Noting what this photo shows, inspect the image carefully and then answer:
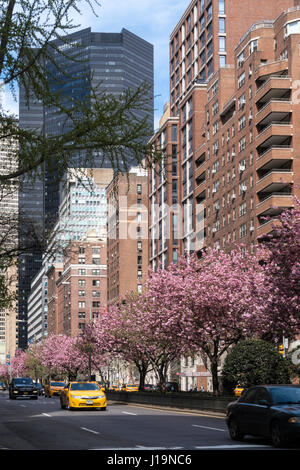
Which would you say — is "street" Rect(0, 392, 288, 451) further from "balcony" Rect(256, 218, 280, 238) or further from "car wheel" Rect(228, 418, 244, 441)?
"balcony" Rect(256, 218, 280, 238)

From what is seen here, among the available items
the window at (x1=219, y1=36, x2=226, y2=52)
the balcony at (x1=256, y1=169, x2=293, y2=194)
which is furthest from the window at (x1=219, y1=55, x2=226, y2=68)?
the balcony at (x1=256, y1=169, x2=293, y2=194)

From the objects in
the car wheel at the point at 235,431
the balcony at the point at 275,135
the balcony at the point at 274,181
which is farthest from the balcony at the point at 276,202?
→ the car wheel at the point at 235,431

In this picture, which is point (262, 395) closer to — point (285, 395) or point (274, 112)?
point (285, 395)

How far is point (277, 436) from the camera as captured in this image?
55.3 ft

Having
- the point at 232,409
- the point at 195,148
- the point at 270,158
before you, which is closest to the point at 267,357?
the point at 232,409

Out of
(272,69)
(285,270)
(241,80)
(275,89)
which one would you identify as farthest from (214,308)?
(241,80)

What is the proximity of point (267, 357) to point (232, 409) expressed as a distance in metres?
16.2

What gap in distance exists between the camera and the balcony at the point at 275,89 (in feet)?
243

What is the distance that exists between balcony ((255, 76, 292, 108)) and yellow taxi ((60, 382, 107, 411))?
43.5 metres

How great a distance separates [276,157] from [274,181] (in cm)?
227

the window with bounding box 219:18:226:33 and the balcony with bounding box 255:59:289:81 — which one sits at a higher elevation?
the window with bounding box 219:18:226:33

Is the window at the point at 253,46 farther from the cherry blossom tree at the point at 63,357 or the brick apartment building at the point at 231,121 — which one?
the cherry blossom tree at the point at 63,357

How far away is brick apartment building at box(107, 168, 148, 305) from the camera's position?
143 metres
